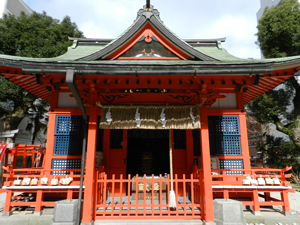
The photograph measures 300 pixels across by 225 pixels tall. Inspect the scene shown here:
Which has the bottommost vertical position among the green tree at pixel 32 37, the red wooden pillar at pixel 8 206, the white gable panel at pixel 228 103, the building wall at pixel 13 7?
the red wooden pillar at pixel 8 206

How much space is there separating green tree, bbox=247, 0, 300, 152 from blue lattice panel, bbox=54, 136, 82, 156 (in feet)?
46.2

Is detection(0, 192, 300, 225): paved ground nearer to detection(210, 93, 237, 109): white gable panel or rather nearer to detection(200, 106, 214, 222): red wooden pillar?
detection(200, 106, 214, 222): red wooden pillar

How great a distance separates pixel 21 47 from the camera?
53.3 feet

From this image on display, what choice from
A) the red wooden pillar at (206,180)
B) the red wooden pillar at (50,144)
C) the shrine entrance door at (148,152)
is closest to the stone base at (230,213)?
the red wooden pillar at (206,180)

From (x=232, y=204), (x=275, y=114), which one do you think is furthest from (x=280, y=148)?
(x=232, y=204)

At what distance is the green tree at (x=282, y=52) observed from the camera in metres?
14.5

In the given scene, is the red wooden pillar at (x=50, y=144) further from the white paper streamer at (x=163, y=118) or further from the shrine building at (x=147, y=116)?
the white paper streamer at (x=163, y=118)

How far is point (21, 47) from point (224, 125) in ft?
56.7

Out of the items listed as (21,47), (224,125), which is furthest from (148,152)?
(21,47)

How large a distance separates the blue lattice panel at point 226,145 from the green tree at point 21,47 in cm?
1479

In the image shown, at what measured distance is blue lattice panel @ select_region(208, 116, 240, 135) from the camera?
24.7 feet

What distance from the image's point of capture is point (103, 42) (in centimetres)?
1001

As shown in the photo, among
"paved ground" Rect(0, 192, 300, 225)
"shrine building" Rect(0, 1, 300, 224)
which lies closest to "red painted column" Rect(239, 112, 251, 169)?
"shrine building" Rect(0, 1, 300, 224)

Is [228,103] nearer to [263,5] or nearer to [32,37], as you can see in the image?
[32,37]
